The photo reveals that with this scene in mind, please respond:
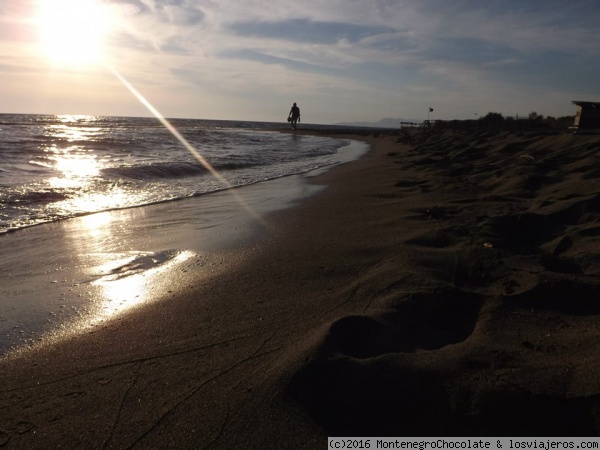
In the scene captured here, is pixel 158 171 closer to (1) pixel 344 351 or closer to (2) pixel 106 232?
(2) pixel 106 232

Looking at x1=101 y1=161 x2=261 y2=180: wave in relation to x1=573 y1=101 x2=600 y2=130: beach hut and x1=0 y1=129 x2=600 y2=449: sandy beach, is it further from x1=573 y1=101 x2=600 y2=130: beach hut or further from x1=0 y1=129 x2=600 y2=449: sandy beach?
x1=573 y1=101 x2=600 y2=130: beach hut

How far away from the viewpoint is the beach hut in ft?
43.6

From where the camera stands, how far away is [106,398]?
6.07ft

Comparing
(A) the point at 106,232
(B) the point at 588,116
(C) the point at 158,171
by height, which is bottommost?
(A) the point at 106,232

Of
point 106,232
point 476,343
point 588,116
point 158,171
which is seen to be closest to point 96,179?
point 158,171

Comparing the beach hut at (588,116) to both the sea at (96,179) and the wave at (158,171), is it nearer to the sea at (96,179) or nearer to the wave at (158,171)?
the sea at (96,179)

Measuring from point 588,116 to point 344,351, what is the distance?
15036 millimetres

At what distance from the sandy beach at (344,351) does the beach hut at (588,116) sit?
38.1ft

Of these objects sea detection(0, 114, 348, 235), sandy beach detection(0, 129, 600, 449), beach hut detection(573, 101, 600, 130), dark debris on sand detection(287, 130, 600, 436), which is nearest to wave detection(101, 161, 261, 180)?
sea detection(0, 114, 348, 235)

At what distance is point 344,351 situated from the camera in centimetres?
202

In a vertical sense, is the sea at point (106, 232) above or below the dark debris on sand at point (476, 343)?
below

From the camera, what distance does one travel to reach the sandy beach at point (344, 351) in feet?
5.24

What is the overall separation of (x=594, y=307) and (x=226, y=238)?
338cm

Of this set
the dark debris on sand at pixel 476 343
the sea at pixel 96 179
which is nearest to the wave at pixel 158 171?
the sea at pixel 96 179
